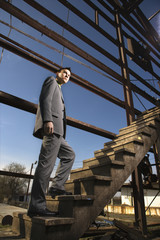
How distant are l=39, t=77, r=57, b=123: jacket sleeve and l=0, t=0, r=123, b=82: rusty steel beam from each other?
212cm

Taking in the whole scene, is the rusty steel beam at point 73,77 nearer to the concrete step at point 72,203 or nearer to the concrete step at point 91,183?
the concrete step at point 91,183

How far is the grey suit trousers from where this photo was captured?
1.56m

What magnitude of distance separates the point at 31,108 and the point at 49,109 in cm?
98

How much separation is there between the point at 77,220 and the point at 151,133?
1996 millimetres

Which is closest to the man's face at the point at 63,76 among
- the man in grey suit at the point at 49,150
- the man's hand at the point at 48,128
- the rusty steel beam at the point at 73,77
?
the man in grey suit at the point at 49,150

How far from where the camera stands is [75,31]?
444cm

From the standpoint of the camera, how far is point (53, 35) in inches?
145

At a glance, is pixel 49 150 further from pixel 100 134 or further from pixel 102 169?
pixel 100 134

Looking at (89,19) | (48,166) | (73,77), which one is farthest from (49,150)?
(89,19)

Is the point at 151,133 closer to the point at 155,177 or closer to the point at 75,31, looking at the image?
the point at 155,177

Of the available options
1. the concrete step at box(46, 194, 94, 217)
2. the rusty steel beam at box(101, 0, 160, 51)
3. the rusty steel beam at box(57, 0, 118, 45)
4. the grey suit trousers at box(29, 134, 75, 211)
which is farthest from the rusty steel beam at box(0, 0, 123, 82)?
the rusty steel beam at box(101, 0, 160, 51)

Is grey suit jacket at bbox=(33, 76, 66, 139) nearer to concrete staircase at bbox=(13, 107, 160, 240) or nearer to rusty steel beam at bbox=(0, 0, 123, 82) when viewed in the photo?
concrete staircase at bbox=(13, 107, 160, 240)

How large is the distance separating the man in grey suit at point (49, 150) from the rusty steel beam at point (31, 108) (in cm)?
73

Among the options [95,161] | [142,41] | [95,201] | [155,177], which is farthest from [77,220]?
[142,41]
